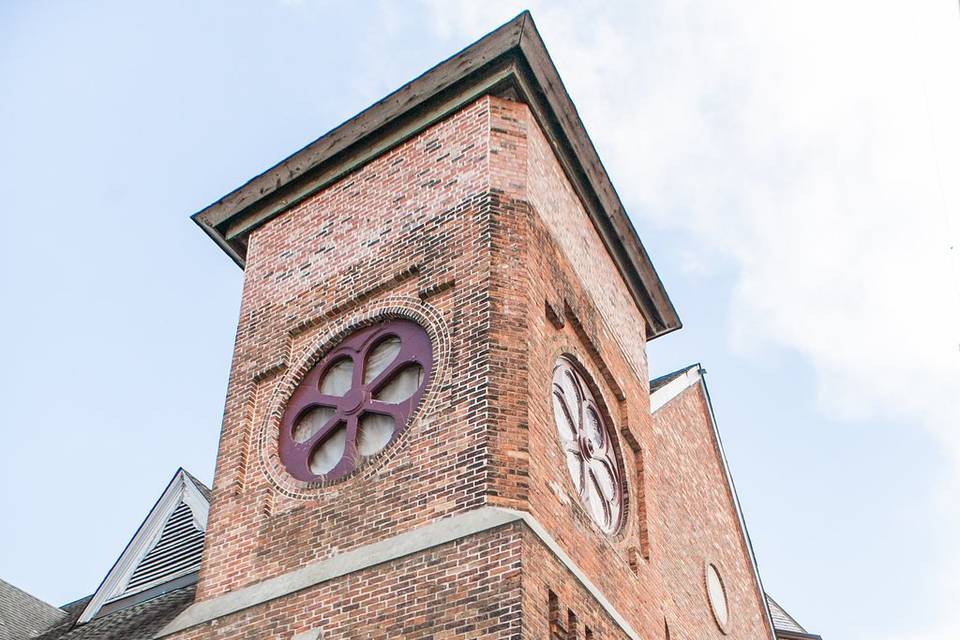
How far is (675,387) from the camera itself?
18219 millimetres

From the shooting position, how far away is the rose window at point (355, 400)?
12.1m

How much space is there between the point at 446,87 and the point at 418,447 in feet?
15.5

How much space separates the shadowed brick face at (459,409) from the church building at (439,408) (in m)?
0.03

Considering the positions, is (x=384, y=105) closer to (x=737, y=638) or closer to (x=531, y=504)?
(x=531, y=504)

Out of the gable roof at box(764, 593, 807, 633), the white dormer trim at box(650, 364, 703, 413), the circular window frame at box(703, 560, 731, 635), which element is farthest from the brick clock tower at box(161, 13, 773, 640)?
the gable roof at box(764, 593, 807, 633)

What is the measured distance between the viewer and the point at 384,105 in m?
14.5

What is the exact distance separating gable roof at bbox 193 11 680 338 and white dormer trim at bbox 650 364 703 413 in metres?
1.42

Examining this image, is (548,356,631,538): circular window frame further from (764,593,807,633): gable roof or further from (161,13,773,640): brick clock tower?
(764,593,807,633): gable roof

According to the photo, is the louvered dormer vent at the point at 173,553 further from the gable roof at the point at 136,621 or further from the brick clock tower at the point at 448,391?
the brick clock tower at the point at 448,391

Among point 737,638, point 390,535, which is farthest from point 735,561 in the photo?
point 390,535

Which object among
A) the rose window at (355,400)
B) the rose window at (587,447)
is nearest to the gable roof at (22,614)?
the rose window at (355,400)

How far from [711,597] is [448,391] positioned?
7.27 meters

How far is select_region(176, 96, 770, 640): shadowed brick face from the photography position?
1044cm

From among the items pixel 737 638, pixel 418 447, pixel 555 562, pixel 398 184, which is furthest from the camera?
pixel 737 638
